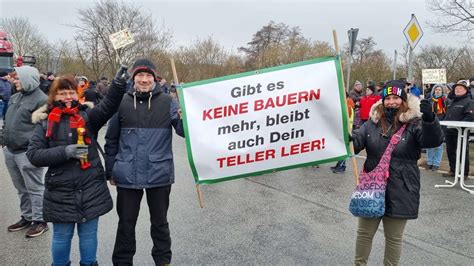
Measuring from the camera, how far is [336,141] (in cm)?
328

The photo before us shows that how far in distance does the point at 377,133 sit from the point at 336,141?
34 cm

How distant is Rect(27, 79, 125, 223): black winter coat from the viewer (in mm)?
3016

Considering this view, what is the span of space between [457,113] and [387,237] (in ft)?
18.5

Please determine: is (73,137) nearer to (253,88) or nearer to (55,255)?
A: (55,255)

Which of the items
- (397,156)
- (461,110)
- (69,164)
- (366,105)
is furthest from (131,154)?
(366,105)

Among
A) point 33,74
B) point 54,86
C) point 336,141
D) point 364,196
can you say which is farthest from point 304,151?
point 33,74

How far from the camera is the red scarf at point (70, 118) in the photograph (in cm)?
306

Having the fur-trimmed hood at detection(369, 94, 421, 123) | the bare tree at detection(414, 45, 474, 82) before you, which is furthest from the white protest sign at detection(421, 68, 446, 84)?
the bare tree at detection(414, 45, 474, 82)

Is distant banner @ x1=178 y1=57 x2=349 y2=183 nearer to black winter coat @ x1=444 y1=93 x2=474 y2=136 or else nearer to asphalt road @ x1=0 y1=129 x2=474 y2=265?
asphalt road @ x1=0 y1=129 x2=474 y2=265

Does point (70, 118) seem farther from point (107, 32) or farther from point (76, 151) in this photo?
point (107, 32)

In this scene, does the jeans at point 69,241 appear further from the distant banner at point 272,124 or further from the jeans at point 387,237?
the jeans at point 387,237

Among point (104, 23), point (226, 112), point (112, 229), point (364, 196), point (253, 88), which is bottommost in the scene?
point (112, 229)

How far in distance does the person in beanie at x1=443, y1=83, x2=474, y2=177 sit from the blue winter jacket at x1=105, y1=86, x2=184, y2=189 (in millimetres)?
6533

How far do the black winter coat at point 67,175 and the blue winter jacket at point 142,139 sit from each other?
131 mm
